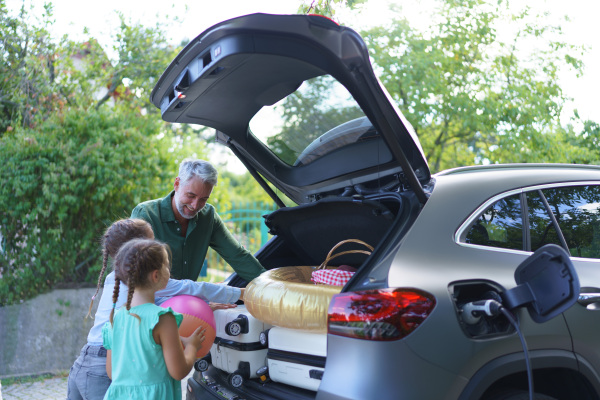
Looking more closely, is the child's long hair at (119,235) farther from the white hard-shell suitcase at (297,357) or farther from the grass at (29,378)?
the grass at (29,378)

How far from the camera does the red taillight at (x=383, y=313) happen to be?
7.43 ft

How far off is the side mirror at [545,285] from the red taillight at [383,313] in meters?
0.36

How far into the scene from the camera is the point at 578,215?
10.1ft

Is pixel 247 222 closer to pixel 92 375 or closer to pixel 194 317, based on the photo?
pixel 194 317

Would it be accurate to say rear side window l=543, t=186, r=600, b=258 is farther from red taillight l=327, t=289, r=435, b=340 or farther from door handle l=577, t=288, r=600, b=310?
red taillight l=327, t=289, r=435, b=340

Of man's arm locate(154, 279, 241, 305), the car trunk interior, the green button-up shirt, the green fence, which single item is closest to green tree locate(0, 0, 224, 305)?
the green fence

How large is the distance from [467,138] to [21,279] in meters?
9.02

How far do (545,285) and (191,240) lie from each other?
241 cm

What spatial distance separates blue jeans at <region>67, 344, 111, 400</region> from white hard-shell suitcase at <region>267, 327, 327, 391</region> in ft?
2.61

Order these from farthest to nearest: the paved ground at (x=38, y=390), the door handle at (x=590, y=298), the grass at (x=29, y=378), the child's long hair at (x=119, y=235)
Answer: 1. the grass at (x=29, y=378)
2. the paved ground at (x=38, y=390)
3. the child's long hair at (x=119, y=235)
4. the door handle at (x=590, y=298)

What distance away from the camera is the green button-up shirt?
387 centimetres

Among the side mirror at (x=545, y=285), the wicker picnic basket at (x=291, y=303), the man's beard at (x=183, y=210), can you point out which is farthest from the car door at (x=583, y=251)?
the man's beard at (x=183, y=210)

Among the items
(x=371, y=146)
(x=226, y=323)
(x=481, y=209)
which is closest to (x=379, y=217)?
(x=371, y=146)

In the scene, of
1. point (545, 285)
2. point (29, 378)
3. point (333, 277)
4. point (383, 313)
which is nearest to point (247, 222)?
point (29, 378)
